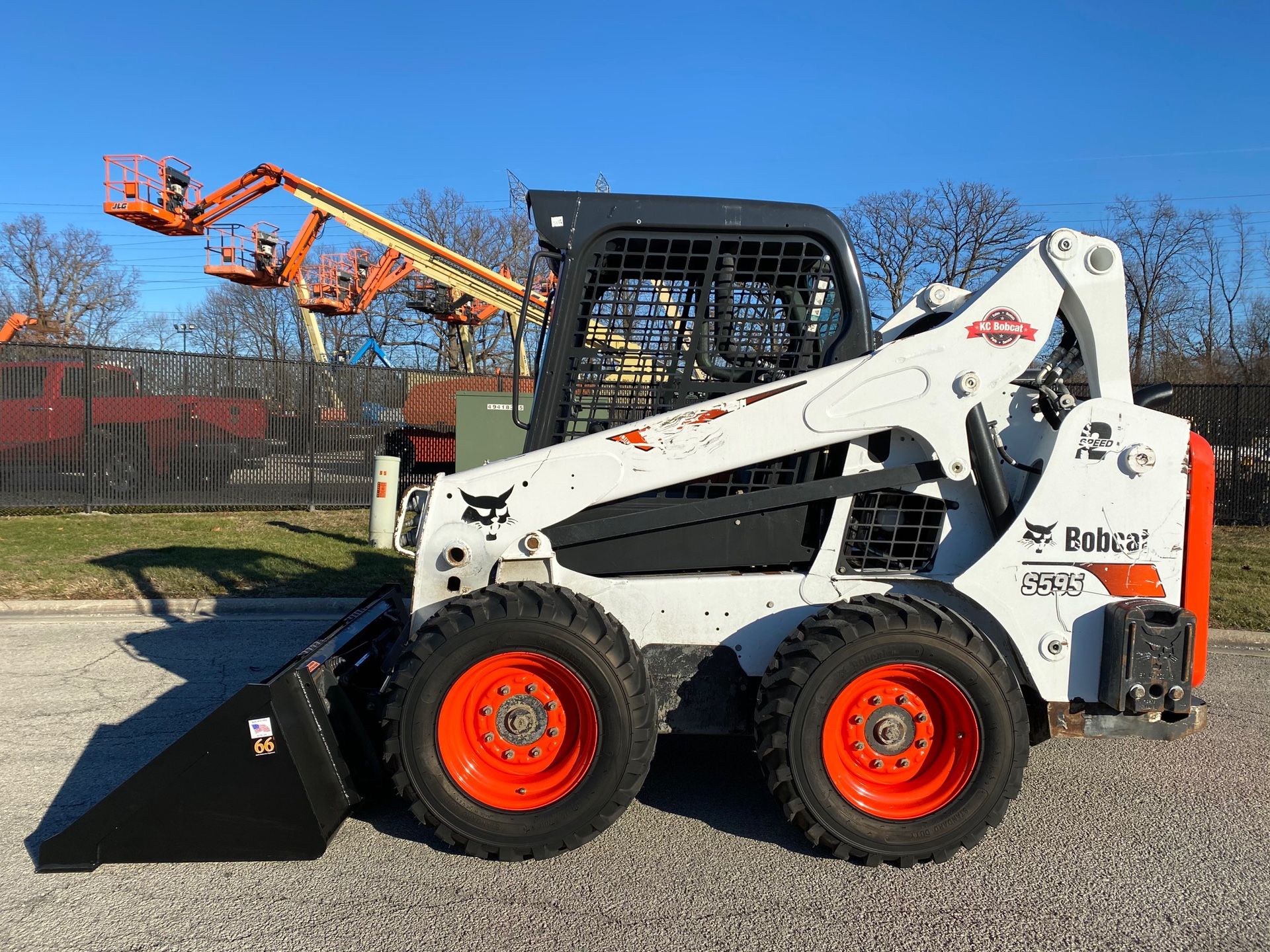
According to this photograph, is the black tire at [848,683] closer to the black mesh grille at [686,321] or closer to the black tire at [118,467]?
the black mesh grille at [686,321]

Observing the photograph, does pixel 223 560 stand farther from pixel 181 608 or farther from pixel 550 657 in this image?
pixel 550 657

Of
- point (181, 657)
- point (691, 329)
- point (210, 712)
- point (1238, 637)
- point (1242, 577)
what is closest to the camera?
point (691, 329)

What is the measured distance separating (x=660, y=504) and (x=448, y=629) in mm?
1018

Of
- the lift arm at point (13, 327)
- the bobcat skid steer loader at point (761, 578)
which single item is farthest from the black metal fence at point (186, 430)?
the bobcat skid steer loader at point (761, 578)

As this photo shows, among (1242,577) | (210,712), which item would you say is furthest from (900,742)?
(1242,577)

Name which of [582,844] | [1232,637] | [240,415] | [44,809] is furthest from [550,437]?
[240,415]

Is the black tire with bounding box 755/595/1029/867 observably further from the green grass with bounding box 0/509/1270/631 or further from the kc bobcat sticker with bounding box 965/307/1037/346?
the green grass with bounding box 0/509/1270/631

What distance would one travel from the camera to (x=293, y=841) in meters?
3.27

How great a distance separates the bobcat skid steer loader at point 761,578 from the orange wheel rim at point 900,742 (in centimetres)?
1

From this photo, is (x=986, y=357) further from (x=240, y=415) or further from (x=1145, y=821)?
(x=240, y=415)

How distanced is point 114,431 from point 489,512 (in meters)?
12.1

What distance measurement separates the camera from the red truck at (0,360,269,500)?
12.9 meters

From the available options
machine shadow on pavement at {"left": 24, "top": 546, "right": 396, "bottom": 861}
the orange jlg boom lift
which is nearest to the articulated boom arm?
the orange jlg boom lift

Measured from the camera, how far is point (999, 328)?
3.46 metres
